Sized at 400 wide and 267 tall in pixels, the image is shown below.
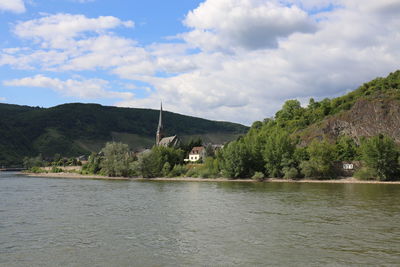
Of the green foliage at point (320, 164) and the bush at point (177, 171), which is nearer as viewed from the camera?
the green foliage at point (320, 164)

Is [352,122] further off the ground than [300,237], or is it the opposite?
[352,122]

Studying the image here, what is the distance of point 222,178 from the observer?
9888 cm

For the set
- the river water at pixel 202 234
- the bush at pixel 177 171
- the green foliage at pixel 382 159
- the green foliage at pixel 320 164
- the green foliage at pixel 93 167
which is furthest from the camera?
the green foliage at pixel 93 167

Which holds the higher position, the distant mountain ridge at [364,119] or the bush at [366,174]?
the distant mountain ridge at [364,119]

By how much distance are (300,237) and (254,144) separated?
7691 centimetres

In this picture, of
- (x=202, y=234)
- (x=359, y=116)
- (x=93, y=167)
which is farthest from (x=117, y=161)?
(x=202, y=234)

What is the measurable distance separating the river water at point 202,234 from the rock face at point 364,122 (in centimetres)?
6439

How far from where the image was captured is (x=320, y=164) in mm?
87938

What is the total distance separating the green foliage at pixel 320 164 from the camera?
87500 mm

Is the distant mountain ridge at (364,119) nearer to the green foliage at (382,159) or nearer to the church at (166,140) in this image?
the green foliage at (382,159)

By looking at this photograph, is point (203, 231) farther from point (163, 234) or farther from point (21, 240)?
point (21, 240)

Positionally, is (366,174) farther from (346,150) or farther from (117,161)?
(117,161)

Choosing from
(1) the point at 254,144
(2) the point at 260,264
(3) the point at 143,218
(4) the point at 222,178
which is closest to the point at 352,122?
(1) the point at 254,144

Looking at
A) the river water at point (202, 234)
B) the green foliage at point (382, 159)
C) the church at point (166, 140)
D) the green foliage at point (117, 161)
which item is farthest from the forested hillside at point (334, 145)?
the church at point (166, 140)
